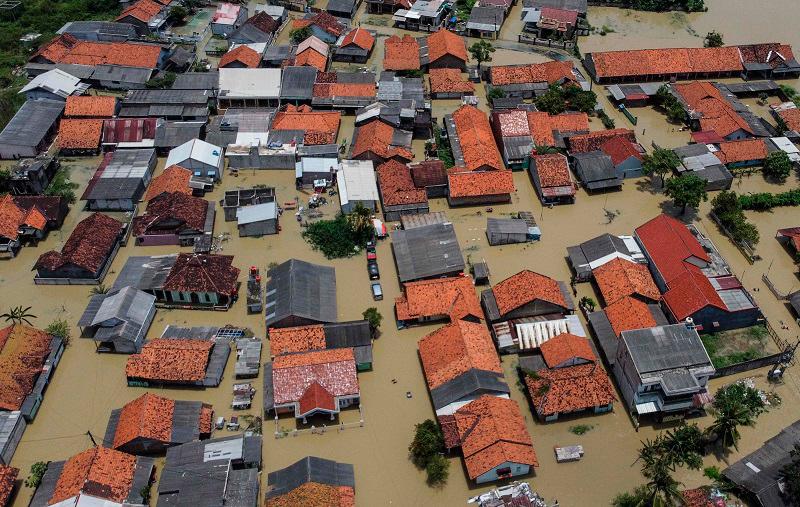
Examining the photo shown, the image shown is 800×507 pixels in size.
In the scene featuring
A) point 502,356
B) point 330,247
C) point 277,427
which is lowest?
point 277,427

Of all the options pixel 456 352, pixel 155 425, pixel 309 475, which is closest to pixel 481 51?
pixel 456 352

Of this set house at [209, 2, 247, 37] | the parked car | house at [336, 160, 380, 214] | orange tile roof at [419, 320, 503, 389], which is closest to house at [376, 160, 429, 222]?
house at [336, 160, 380, 214]

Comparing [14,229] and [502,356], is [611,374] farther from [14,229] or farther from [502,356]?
[14,229]

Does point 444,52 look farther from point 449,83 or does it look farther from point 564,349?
point 564,349

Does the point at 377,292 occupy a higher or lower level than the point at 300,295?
higher

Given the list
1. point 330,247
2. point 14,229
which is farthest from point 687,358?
point 14,229
